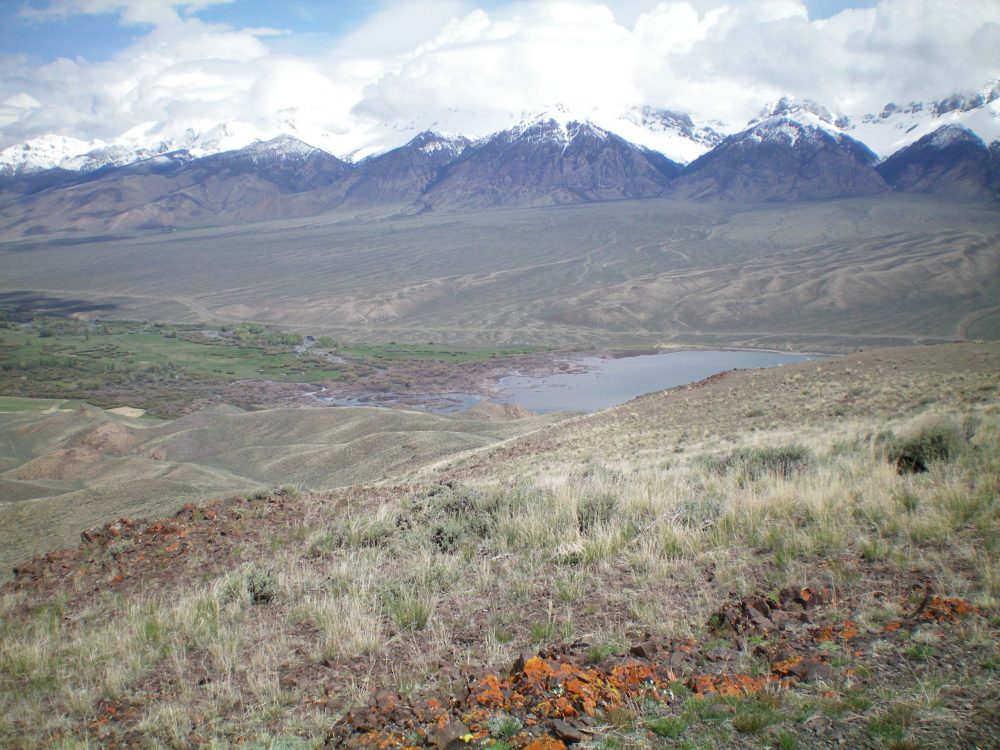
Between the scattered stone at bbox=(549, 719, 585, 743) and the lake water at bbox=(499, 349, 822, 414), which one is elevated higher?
the scattered stone at bbox=(549, 719, 585, 743)

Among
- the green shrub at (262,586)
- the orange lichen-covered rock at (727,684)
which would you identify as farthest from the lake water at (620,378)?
the orange lichen-covered rock at (727,684)

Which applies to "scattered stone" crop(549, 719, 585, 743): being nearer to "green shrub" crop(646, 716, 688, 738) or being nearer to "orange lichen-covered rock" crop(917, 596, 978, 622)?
"green shrub" crop(646, 716, 688, 738)

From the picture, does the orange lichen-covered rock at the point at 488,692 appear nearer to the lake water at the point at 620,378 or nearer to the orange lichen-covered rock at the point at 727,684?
the orange lichen-covered rock at the point at 727,684

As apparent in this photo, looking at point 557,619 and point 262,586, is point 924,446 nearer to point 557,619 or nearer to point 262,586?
point 557,619

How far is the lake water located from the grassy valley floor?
168ft

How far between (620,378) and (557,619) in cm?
6761

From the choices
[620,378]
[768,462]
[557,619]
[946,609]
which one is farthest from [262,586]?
[620,378]

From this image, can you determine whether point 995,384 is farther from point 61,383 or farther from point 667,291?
point 667,291

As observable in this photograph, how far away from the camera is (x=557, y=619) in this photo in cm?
470

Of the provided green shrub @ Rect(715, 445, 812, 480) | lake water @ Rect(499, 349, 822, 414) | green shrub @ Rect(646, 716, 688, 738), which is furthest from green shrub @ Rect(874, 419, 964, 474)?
lake water @ Rect(499, 349, 822, 414)

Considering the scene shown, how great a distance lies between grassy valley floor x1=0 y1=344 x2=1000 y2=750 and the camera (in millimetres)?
3400

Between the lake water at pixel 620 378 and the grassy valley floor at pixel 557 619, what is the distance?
51.3 metres

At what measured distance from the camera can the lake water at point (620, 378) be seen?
63.0 m

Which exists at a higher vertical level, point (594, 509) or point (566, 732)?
point (566, 732)
